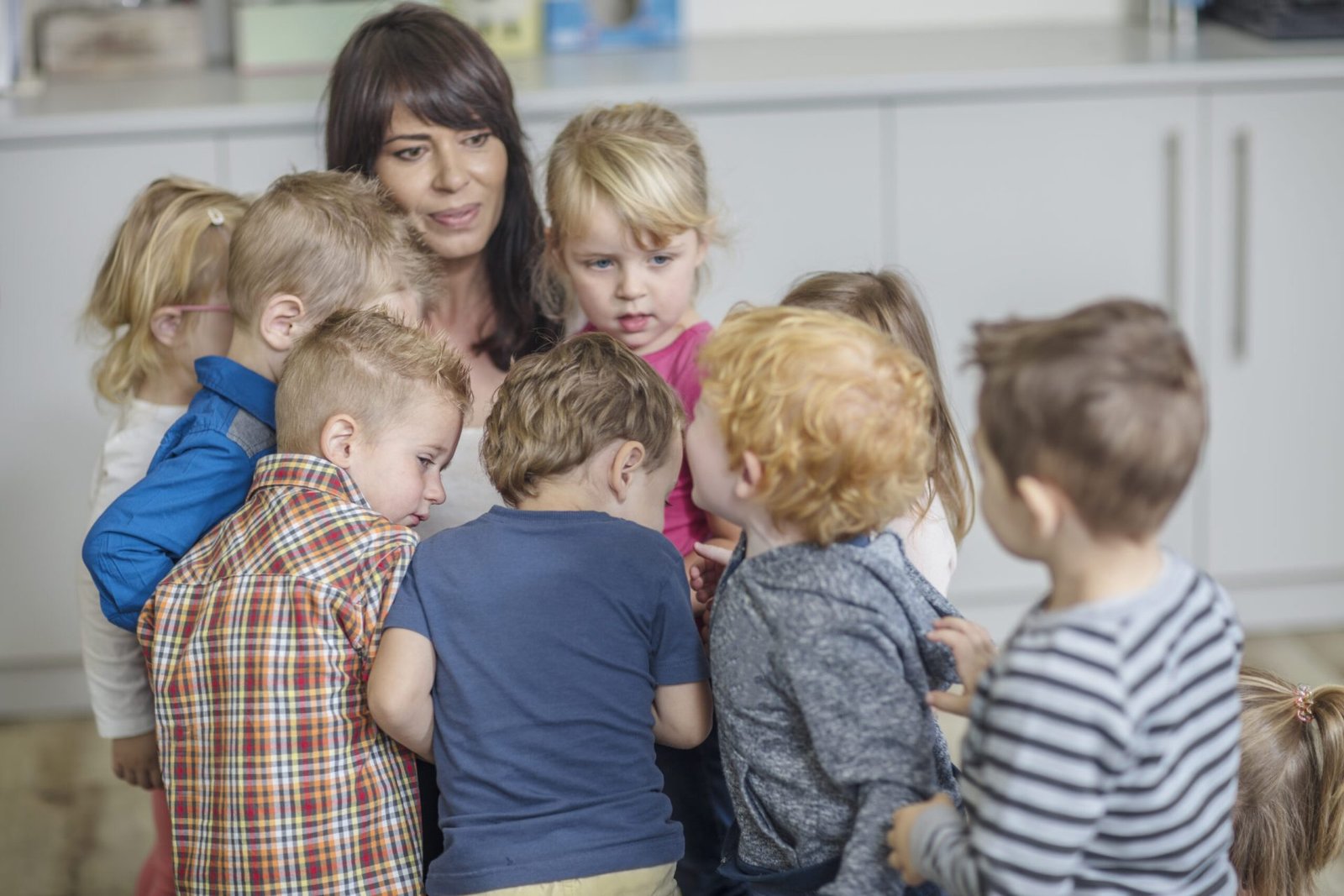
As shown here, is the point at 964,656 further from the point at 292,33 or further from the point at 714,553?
the point at 292,33

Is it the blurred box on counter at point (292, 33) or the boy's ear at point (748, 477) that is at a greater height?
the blurred box on counter at point (292, 33)

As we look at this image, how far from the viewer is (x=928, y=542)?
4.66 feet

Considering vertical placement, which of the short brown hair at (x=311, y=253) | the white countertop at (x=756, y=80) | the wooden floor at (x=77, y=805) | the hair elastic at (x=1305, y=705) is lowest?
the wooden floor at (x=77, y=805)

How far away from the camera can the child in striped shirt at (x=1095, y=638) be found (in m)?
0.95

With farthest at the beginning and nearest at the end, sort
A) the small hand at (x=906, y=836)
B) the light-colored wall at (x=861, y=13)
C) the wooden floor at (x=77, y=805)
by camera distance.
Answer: the light-colored wall at (x=861, y=13), the wooden floor at (x=77, y=805), the small hand at (x=906, y=836)

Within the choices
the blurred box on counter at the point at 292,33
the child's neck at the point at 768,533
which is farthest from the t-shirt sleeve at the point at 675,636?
the blurred box on counter at the point at 292,33

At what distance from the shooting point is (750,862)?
1.28m

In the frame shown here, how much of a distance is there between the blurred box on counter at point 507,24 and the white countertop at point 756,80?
0.06 m

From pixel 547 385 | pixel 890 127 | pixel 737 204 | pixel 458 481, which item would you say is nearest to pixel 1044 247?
pixel 890 127

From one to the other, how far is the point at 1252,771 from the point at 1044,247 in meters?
1.52

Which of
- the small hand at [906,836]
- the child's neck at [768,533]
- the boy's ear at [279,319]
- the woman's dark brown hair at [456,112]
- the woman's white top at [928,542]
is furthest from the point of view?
the woman's dark brown hair at [456,112]

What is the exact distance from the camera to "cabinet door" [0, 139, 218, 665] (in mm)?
2604

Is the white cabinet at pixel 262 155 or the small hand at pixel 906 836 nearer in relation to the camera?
the small hand at pixel 906 836

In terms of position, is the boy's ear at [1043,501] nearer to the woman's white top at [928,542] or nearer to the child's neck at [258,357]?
the woman's white top at [928,542]
